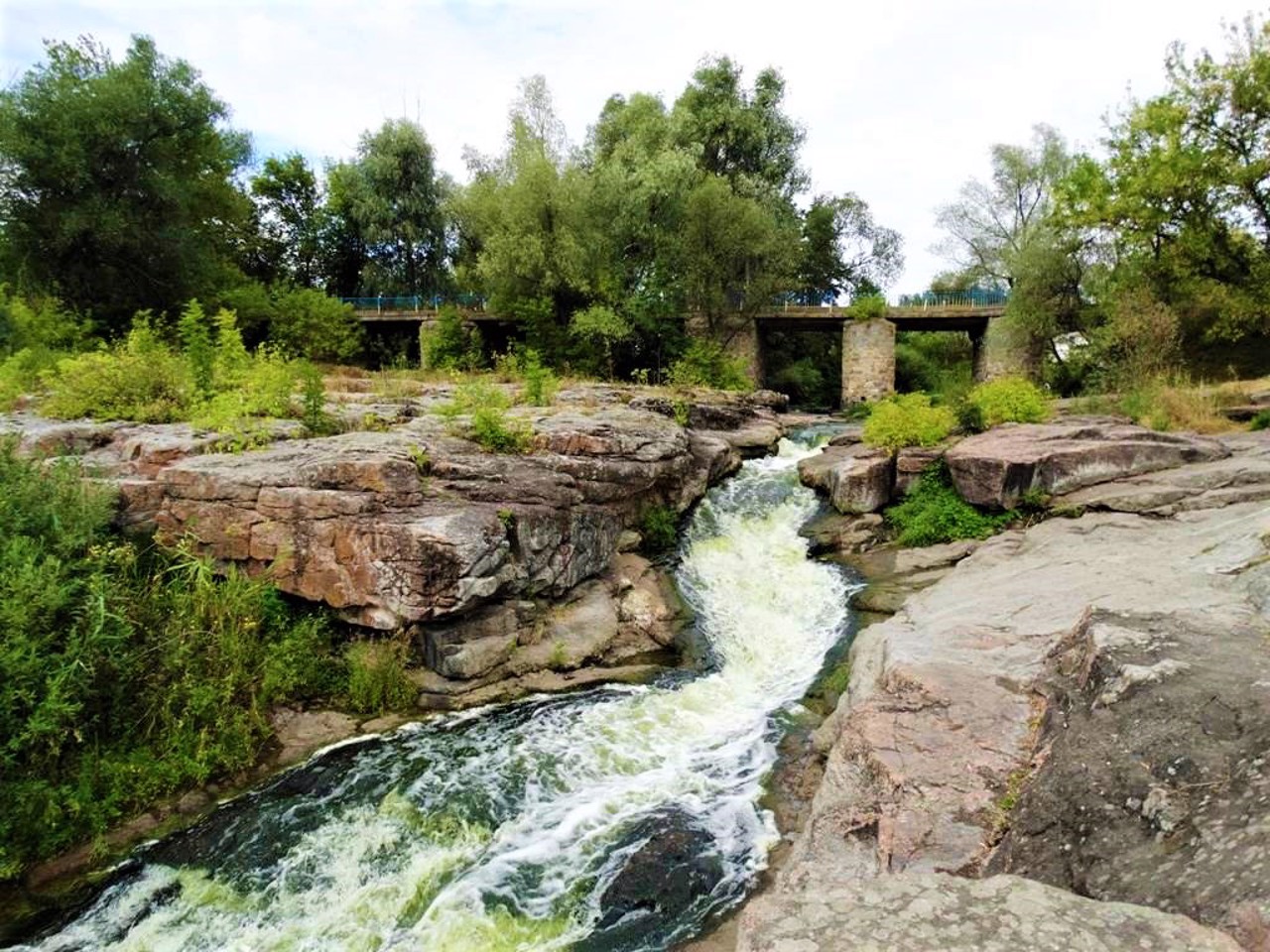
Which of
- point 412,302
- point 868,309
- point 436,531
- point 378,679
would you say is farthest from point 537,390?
point 412,302

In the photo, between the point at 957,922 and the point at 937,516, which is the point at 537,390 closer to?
the point at 937,516

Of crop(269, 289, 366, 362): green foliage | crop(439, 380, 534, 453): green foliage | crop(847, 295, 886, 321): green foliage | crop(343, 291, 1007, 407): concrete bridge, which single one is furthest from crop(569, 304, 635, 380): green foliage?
crop(439, 380, 534, 453): green foliage

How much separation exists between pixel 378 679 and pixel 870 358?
24.5 meters

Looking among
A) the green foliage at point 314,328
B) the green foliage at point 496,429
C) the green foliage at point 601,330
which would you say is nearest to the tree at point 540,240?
the green foliage at point 601,330

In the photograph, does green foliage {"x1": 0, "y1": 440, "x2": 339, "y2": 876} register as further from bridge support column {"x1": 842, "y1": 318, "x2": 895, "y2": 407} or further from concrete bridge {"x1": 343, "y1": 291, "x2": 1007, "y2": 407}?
bridge support column {"x1": 842, "y1": 318, "x2": 895, "y2": 407}

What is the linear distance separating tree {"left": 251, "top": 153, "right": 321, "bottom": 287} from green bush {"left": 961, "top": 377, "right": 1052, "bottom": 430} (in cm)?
3130

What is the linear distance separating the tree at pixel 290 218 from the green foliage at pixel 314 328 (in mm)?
10271

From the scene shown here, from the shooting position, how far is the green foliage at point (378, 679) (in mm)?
7312

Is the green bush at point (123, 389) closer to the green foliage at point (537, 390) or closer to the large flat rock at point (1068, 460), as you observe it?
the green foliage at point (537, 390)

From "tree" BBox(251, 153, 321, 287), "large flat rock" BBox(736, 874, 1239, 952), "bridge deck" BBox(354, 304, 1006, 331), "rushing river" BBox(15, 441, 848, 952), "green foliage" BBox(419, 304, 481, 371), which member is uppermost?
"tree" BBox(251, 153, 321, 287)

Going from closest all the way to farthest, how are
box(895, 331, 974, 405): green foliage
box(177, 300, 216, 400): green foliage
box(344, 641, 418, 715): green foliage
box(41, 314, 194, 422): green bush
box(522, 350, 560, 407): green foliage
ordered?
box(344, 641, 418, 715): green foliage, box(41, 314, 194, 422): green bush, box(177, 300, 216, 400): green foliage, box(522, 350, 560, 407): green foliage, box(895, 331, 974, 405): green foliage

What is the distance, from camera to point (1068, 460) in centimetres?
1063

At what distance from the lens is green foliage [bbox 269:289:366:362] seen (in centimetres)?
2359

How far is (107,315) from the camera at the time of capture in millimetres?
19922
